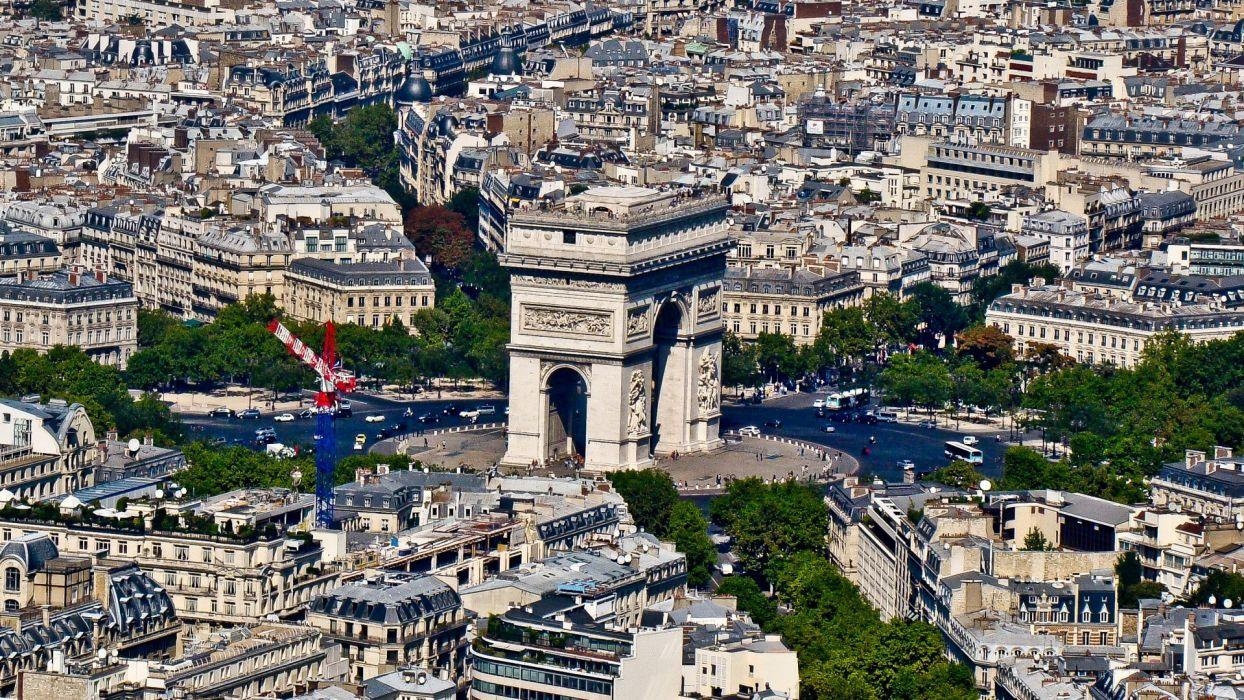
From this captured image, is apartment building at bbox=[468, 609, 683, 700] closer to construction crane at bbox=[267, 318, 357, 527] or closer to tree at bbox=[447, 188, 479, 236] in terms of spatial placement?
construction crane at bbox=[267, 318, 357, 527]

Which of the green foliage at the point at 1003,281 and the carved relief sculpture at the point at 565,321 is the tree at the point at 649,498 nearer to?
the carved relief sculpture at the point at 565,321

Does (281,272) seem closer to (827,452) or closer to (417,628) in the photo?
(827,452)

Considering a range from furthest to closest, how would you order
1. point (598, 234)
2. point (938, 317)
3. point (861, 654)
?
point (938, 317), point (598, 234), point (861, 654)

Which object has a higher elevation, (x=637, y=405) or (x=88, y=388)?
(x=637, y=405)

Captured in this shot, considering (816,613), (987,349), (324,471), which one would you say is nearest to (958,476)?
(816,613)

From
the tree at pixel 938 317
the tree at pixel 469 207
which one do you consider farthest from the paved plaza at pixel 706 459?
the tree at pixel 469 207

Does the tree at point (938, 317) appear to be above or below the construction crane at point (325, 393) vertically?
below

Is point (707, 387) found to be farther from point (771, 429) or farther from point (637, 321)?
point (771, 429)
